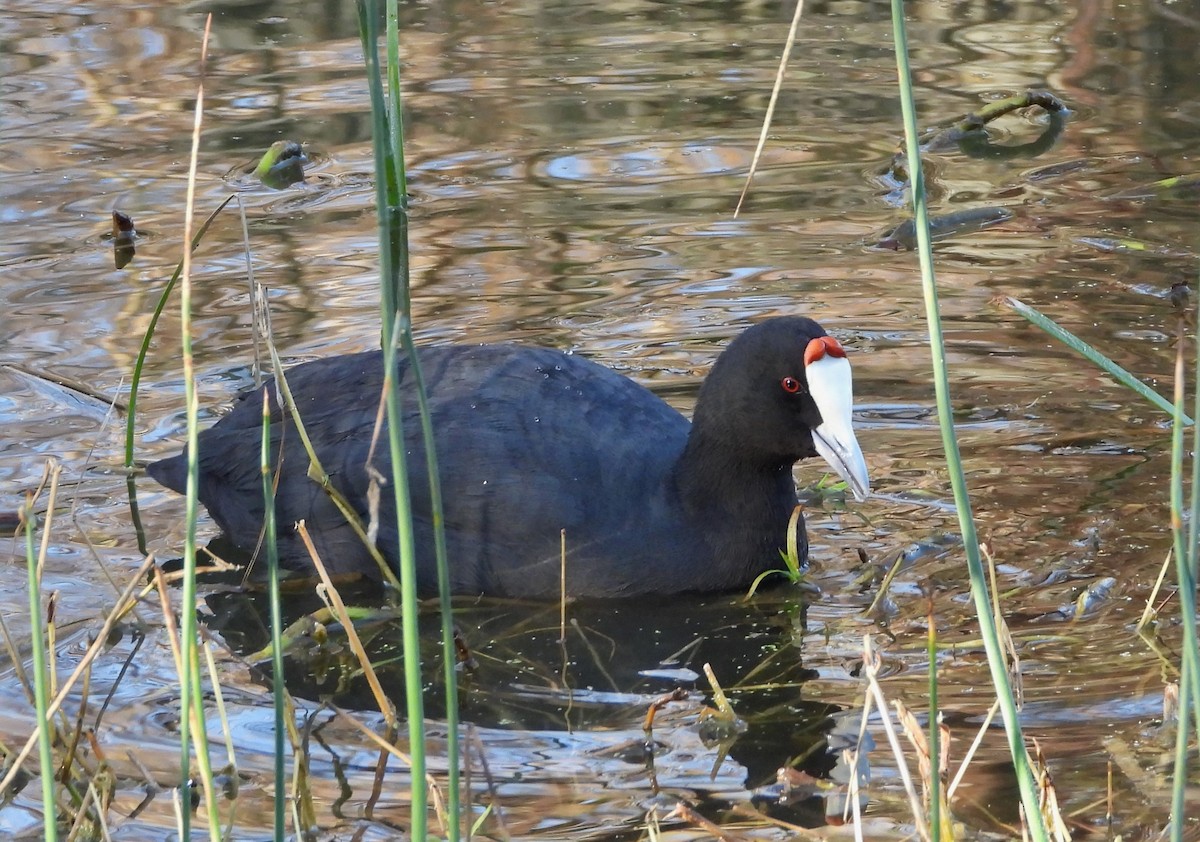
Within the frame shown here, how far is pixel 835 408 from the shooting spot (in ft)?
12.0

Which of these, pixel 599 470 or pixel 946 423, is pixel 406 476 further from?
pixel 599 470

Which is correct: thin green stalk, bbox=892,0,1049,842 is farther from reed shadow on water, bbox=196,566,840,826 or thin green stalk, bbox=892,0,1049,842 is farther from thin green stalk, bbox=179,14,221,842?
reed shadow on water, bbox=196,566,840,826

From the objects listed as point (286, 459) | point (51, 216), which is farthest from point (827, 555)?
point (51, 216)

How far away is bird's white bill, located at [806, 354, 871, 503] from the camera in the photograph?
362cm

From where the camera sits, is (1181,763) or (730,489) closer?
(1181,763)

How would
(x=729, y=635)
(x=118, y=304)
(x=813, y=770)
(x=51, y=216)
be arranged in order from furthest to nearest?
1. (x=51, y=216)
2. (x=118, y=304)
3. (x=729, y=635)
4. (x=813, y=770)

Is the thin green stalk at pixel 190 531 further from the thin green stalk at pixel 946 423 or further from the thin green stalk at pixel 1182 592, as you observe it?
the thin green stalk at pixel 1182 592

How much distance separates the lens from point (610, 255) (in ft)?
19.4

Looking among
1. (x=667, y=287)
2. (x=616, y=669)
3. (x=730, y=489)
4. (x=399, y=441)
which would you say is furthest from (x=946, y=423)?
(x=667, y=287)

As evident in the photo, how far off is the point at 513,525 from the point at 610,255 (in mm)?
2240

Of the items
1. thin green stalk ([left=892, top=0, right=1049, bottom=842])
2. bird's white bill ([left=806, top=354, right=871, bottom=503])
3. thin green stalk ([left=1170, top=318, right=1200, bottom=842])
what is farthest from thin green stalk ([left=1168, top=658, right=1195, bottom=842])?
bird's white bill ([left=806, top=354, right=871, bottom=503])

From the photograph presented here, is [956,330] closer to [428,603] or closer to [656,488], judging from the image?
[656,488]

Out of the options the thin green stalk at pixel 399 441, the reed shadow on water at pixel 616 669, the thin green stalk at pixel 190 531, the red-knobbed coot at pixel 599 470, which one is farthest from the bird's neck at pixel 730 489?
the thin green stalk at pixel 399 441

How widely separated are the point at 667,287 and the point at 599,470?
1835mm
